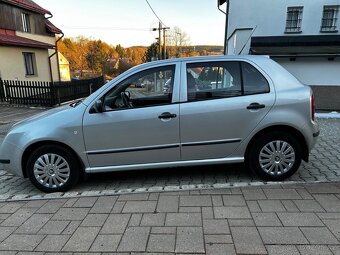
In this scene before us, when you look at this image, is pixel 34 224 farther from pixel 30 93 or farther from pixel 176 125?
pixel 30 93

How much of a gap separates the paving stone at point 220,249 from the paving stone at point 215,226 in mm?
217

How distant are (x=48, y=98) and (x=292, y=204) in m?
12.1

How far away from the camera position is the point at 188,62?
386cm

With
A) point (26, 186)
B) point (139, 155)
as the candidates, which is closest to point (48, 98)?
point (26, 186)

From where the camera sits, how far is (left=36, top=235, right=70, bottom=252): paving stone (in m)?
2.67

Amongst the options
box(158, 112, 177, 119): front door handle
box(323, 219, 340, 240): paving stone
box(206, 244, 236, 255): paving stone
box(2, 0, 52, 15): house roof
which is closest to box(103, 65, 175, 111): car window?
box(158, 112, 177, 119): front door handle

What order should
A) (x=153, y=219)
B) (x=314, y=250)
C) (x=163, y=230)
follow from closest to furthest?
(x=314, y=250) → (x=163, y=230) → (x=153, y=219)

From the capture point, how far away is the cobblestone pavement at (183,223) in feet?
8.56

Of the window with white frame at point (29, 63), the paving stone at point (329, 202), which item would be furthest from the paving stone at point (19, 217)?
the window with white frame at point (29, 63)

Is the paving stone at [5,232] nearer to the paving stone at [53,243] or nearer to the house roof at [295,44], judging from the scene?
the paving stone at [53,243]

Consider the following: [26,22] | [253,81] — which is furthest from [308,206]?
[26,22]

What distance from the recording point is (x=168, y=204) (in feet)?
11.2

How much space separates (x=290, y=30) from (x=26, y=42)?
14.6 meters

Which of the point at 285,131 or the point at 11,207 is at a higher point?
the point at 285,131
